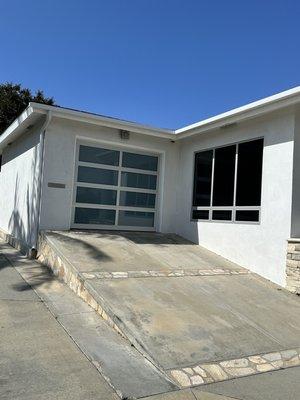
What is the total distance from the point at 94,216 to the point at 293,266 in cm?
538

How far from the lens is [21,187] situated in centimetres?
1287

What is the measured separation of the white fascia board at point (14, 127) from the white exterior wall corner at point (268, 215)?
4.78 m

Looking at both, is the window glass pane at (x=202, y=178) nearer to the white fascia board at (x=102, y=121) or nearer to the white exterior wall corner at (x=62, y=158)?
the white fascia board at (x=102, y=121)

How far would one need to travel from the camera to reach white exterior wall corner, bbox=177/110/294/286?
8727 mm

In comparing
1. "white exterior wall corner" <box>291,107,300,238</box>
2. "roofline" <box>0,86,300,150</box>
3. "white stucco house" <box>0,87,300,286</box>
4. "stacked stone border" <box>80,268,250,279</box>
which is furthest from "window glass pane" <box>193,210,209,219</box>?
"white exterior wall corner" <box>291,107,300,238</box>

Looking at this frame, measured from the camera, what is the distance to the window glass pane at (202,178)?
36.4ft

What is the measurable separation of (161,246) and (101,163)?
9.69 feet

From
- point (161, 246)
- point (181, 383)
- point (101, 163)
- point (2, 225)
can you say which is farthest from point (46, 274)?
point (2, 225)

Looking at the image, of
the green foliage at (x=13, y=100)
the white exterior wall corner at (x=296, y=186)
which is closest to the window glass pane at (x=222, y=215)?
the white exterior wall corner at (x=296, y=186)

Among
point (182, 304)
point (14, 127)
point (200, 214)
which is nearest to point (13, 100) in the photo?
point (14, 127)

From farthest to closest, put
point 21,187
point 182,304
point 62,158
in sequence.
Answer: point 21,187 < point 62,158 < point 182,304

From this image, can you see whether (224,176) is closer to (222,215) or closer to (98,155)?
(222,215)

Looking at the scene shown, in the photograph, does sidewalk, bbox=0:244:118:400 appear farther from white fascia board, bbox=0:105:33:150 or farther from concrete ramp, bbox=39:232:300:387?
white fascia board, bbox=0:105:33:150

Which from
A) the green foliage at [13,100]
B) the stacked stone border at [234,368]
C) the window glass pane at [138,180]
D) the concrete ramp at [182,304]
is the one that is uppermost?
the green foliage at [13,100]
